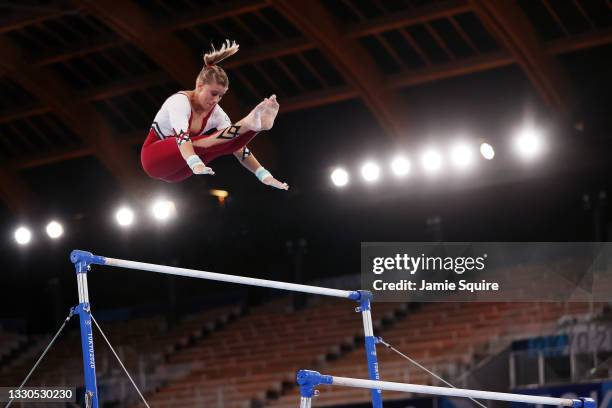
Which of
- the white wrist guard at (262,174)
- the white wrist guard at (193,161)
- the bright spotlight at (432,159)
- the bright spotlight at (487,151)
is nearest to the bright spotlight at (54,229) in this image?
the bright spotlight at (432,159)

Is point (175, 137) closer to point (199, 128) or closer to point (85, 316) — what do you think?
point (199, 128)

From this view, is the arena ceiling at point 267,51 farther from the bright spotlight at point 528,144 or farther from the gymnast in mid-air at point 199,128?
the gymnast in mid-air at point 199,128

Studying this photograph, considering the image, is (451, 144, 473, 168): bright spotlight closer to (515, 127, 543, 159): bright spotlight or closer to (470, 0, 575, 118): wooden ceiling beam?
(515, 127, 543, 159): bright spotlight

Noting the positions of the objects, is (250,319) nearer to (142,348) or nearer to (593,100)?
(142,348)

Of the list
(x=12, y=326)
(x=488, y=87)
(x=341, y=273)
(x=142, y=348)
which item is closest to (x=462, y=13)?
(x=488, y=87)

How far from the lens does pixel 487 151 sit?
17953 mm

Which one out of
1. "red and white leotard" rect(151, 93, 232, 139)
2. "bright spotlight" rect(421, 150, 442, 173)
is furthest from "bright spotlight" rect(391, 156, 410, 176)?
"red and white leotard" rect(151, 93, 232, 139)

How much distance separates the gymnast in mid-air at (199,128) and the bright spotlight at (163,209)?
43.3 ft

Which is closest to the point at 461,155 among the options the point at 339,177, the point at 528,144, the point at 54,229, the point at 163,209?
the point at 528,144

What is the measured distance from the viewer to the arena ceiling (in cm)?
1880

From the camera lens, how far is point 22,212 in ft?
80.1

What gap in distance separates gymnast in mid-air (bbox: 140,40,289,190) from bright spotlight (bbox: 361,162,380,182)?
11792 millimetres

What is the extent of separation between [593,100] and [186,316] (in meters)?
10.4

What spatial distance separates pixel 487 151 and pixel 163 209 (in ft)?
20.8
